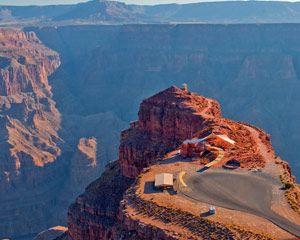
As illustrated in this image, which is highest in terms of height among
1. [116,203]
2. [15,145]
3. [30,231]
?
[116,203]

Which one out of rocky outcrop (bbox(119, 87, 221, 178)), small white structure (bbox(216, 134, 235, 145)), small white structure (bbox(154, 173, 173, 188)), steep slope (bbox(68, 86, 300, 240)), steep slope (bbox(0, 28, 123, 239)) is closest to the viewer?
steep slope (bbox(68, 86, 300, 240))

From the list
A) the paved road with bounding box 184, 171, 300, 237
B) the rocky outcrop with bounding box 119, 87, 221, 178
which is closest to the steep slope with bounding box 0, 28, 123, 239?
the rocky outcrop with bounding box 119, 87, 221, 178

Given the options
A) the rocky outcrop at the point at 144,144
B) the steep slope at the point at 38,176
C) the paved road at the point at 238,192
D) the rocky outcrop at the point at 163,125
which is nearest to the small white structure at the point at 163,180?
the paved road at the point at 238,192

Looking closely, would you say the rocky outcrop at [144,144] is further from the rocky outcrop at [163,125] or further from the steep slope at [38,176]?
the steep slope at [38,176]

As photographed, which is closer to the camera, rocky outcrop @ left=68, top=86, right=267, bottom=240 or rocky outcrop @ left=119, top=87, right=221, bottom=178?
rocky outcrop @ left=68, top=86, right=267, bottom=240

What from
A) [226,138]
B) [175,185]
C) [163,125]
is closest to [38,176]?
[163,125]

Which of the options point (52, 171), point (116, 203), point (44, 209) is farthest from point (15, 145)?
point (116, 203)

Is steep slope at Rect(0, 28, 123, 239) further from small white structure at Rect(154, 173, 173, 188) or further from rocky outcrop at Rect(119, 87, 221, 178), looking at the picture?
small white structure at Rect(154, 173, 173, 188)

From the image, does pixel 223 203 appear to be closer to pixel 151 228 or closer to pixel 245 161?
pixel 151 228
